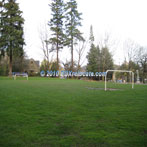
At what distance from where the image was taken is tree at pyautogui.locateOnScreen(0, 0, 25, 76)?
92.3ft

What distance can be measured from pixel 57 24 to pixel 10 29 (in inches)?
457

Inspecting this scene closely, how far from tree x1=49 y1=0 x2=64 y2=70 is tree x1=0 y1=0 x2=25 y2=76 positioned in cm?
877

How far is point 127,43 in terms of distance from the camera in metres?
39.9

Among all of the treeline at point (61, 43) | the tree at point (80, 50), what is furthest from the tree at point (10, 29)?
the tree at point (80, 50)

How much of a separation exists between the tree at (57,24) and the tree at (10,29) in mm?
8770

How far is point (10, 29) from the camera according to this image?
28.3 metres

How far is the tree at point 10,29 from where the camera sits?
28.1m

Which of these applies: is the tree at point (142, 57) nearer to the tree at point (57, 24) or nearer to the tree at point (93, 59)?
the tree at point (93, 59)

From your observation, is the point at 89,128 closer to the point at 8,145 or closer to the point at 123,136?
the point at 123,136

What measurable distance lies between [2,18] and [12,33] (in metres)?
3.27

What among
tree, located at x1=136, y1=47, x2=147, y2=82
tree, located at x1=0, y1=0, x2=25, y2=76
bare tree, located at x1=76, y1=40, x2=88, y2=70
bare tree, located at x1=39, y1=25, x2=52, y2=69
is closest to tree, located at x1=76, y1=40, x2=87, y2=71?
bare tree, located at x1=76, y1=40, x2=88, y2=70

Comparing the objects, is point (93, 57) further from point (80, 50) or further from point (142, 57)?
point (142, 57)

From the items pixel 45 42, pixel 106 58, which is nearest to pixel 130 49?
pixel 106 58

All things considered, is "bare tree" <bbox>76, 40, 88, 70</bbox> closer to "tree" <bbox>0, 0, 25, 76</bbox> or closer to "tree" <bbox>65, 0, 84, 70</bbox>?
"tree" <bbox>65, 0, 84, 70</bbox>
